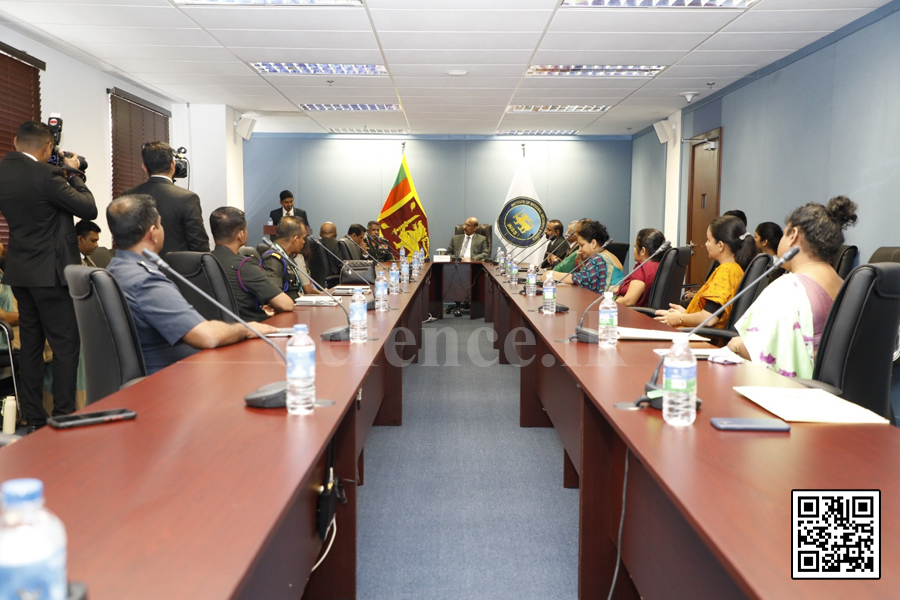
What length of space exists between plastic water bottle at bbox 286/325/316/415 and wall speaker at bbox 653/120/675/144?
7.94m

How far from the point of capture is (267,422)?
1.48 m

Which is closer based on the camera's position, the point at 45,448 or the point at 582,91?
the point at 45,448

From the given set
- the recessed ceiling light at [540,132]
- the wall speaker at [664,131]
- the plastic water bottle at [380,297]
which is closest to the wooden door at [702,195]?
the wall speaker at [664,131]

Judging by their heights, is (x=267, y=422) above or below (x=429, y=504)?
above

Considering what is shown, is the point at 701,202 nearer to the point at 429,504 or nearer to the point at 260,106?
the point at 260,106

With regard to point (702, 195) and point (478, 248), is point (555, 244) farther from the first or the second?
point (702, 195)

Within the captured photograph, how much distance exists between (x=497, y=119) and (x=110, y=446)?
8192 mm

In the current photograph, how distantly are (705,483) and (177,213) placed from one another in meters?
3.37

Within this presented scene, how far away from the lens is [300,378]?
159 cm

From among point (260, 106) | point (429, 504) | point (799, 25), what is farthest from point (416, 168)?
point (429, 504)

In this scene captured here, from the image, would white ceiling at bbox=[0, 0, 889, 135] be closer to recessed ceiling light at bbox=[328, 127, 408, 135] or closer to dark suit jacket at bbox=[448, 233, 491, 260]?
dark suit jacket at bbox=[448, 233, 491, 260]

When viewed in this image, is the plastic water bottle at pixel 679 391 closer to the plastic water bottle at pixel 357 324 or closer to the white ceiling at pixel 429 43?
the plastic water bottle at pixel 357 324

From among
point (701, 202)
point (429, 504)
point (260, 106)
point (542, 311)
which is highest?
point (260, 106)

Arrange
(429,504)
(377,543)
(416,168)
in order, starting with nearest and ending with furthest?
(377,543) → (429,504) → (416,168)
